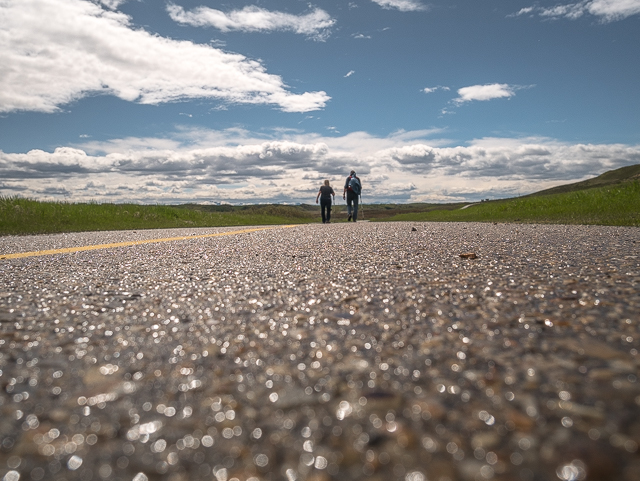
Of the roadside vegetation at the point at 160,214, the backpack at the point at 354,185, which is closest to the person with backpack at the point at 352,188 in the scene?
the backpack at the point at 354,185

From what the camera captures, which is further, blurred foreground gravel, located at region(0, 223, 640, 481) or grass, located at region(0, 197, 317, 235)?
grass, located at region(0, 197, 317, 235)

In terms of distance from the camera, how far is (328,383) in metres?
1.14

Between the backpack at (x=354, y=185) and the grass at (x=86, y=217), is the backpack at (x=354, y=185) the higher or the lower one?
the higher one

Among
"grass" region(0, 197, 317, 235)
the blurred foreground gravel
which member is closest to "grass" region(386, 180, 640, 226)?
the blurred foreground gravel

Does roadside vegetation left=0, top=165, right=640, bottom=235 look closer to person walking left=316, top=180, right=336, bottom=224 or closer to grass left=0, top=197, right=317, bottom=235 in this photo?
grass left=0, top=197, right=317, bottom=235

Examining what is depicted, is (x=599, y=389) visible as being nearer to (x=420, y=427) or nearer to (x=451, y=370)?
(x=451, y=370)

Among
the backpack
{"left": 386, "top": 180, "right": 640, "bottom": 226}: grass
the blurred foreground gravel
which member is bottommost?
the blurred foreground gravel

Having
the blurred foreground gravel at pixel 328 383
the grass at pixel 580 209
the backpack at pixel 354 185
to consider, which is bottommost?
the blurred foreground gravel at pixel 328 383

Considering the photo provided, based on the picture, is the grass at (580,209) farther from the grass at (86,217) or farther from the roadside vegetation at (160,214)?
the grass at (86,217)

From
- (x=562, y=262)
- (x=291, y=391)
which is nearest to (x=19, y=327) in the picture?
(x=291, y=391)

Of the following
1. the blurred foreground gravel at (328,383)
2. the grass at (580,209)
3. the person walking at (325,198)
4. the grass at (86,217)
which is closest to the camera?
the blurred foreground gravel at (328,383)

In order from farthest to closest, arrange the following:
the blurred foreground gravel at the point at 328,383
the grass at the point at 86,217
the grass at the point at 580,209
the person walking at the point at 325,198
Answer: the person walking at the point at 325,198
the grass at the point at 86,217
the grass at the point at 580,209
the blurred foreground gravel at the point at 328,383

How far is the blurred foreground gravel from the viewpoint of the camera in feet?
2.70

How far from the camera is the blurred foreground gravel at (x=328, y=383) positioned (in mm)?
822
